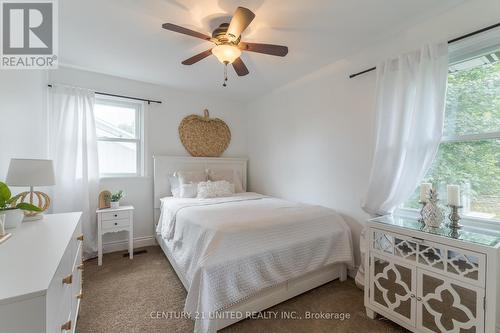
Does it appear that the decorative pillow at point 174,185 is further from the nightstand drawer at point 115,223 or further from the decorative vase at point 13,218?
the decorative vase at point 13,218

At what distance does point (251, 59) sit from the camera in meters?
2.50

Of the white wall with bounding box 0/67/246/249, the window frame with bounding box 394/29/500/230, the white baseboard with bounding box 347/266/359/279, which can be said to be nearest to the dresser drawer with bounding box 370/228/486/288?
the window frame with bounding box 394/29/500/230

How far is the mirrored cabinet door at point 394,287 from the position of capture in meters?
1.52

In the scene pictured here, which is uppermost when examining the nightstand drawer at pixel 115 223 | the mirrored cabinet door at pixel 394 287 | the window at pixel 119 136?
the window at pixel 119 136

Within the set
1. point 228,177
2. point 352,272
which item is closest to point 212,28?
point 228,177

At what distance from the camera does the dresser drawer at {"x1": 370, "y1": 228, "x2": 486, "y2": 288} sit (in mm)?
1262

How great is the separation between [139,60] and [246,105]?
2.13 m

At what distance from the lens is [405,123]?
188 cm

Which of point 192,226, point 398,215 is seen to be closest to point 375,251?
point 398,215

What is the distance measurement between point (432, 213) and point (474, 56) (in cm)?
125

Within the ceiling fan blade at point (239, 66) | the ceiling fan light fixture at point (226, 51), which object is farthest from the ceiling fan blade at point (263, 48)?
the ceiling fan blade at point (239, 66)

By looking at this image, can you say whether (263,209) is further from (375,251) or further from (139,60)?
(139,60)

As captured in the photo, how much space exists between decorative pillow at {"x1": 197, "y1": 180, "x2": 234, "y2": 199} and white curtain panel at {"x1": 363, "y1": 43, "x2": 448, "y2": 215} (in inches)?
75.0

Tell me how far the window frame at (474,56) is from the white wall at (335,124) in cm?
9
